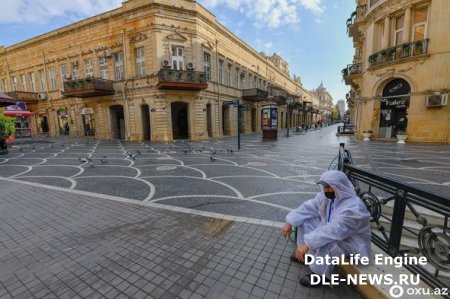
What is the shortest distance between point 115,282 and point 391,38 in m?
22.6

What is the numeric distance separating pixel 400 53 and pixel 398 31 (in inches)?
81.5

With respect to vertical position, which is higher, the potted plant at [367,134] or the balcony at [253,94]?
the balcony at [253,94]

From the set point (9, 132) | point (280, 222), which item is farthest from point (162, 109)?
point (280, 222)

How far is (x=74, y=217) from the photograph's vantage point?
4.61 metres

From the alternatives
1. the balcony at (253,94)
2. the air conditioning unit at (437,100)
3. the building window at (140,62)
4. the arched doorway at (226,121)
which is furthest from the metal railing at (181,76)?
the air conditioning unit at (437,100)

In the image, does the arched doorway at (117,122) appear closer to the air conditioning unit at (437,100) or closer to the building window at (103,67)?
the building window at (103,67)

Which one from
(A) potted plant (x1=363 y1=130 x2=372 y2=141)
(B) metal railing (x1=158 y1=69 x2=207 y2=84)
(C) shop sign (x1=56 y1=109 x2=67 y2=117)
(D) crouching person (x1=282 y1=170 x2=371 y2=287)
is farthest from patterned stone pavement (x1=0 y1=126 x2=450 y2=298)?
(C) shop sign (x1=56 y1=109 x2=67 y2=117)

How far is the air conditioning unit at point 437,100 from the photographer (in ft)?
48.1

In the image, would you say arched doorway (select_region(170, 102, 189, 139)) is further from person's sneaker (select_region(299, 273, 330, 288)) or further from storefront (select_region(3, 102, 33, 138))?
person's sneaker (select_region(299, 273, 330, 288))

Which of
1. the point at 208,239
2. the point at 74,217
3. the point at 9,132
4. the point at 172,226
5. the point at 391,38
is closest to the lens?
the point at 208,239

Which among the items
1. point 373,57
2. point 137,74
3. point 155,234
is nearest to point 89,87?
point 137,74

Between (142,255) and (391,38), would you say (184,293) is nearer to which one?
(142,255)

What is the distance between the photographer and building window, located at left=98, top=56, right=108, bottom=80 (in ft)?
77.3

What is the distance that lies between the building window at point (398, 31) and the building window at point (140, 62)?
21328 millimetres
